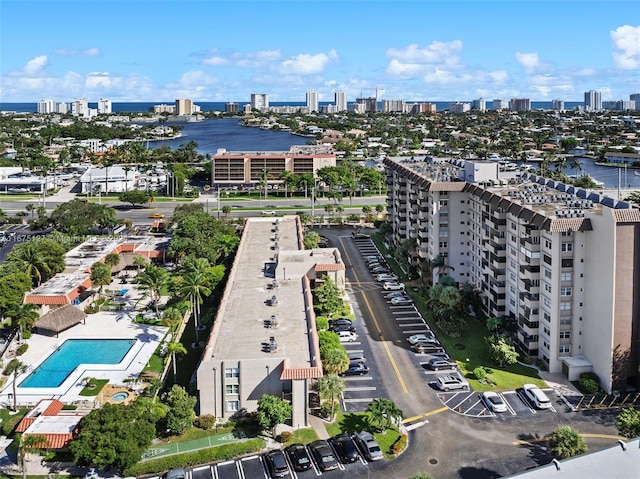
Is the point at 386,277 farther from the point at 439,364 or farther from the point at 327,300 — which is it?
the point at 439,364

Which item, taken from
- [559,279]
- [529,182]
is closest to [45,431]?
[559,279]

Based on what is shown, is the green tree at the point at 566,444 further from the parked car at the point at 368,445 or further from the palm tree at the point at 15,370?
the palm tree at the point at 15,370

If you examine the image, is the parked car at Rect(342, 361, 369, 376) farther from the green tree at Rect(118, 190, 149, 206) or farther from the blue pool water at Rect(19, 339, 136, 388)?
the green tree at Rect(118, 190, 149, 206)

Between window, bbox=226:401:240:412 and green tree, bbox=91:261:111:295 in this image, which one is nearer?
window, bbox=226:401:240:412

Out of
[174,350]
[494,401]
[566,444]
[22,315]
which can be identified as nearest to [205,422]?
[174,350]

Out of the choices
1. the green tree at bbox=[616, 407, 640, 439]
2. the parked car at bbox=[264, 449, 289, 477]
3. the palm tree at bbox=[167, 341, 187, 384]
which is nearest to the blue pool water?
the palm tree at bbox=[167, 341, 187, 384]

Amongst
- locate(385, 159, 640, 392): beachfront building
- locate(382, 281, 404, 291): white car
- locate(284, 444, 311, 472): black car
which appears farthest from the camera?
locate(382, 281, 404, 291): white car

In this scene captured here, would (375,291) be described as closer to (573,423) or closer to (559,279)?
(559,279)
